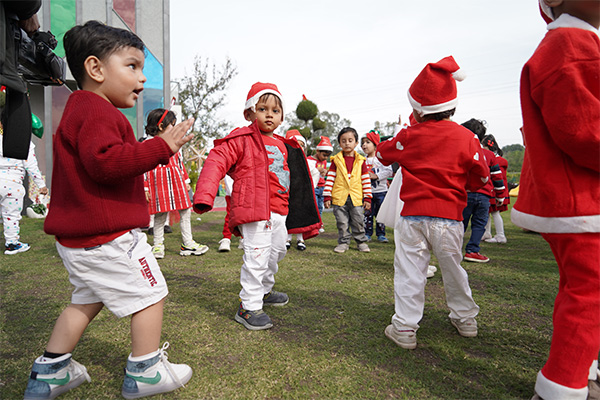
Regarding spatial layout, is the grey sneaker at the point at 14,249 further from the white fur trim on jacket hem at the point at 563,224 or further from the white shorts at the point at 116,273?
the white fur trim on jacket hem at the point at 563,224

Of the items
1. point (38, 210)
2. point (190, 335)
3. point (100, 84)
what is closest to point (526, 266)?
point (190, 335)

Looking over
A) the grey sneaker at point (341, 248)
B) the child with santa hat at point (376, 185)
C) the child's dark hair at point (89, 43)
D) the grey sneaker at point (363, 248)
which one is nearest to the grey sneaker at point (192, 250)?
the grey sneaker at point (341, 248)

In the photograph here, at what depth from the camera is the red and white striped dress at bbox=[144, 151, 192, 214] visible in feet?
17.1

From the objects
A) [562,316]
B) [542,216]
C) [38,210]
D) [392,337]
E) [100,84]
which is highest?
[100,84]

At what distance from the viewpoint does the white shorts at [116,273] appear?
1672mm

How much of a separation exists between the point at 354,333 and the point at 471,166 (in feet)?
4.52

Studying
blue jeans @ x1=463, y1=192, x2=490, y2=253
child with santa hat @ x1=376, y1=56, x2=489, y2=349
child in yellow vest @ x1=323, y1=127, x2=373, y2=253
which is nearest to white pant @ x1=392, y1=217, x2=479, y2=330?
child with santa hat @ x1=376, y1=56, x2=489, y2=349

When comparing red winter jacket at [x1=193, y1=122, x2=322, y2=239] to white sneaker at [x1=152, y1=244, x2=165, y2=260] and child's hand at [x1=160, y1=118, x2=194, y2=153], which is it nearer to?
child's hand at [x1=160, y1=118, x2=194, y2=153]

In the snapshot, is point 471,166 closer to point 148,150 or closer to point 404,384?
point 404,384

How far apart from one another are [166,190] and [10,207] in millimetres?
2281

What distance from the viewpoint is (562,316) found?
150 centimetres

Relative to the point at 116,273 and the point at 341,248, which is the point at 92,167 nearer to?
the point at 116,273

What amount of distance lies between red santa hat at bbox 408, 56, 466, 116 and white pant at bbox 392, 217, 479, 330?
769 mm

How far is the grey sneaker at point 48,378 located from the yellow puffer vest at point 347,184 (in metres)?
4.69
